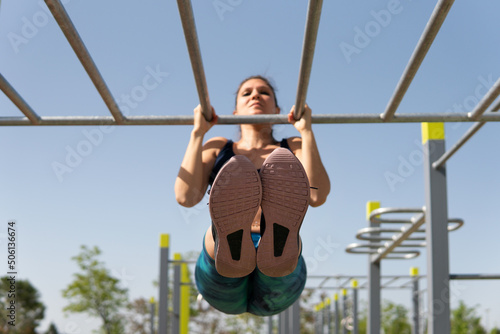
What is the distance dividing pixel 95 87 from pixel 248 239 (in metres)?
0.78

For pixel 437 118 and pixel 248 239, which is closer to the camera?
pixel 248 239

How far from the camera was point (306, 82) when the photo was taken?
174 cm

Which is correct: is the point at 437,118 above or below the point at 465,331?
above

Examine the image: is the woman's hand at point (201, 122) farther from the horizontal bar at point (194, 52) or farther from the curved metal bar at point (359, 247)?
the curved metal bar at point (359, 247)

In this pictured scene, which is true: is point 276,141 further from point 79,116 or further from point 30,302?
point 30,302

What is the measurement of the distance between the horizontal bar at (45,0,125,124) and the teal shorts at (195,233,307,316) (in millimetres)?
665

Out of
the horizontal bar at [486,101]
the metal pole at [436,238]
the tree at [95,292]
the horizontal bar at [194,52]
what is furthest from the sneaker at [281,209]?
the tree at [95,292]

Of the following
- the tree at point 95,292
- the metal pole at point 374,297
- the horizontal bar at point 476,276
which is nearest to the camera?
the horizontal bar at point 476,276

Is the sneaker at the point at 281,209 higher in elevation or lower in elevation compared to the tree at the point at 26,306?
higher

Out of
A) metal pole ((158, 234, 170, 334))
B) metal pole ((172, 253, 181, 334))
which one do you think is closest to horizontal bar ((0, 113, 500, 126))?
metal pole ((158, 234, 170, 334))

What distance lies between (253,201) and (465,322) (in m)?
20.3

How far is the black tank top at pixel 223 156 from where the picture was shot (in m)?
2.35

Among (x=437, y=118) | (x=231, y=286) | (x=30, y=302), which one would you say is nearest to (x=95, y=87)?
(x=231, y=286)

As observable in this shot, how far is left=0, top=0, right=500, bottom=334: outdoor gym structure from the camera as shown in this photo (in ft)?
4.85
